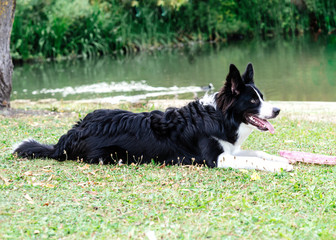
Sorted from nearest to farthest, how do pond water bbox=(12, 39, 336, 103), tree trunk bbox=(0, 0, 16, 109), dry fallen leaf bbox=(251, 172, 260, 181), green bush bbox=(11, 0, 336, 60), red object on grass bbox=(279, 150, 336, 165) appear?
dry fallen leaf bbox=(251, 172, 260, 181) → red object on grass bbox=(279, 150, 336, 165) → tree trunk bbox=(0, 0, 16, 109) → pond water bbox=(12, 39, 336, 103) → green bush bbox=(11, 0, 336, 60)

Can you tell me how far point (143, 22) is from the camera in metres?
37.9

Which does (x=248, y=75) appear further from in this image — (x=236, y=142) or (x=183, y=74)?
(x=183, y=74)

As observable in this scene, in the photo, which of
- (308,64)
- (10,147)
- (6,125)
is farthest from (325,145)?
(308,64)

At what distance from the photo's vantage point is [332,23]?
134 ft

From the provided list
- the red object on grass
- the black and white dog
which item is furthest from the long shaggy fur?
the red object on grass

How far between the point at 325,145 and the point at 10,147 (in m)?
5.77

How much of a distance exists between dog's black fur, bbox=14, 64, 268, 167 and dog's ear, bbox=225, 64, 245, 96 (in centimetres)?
5

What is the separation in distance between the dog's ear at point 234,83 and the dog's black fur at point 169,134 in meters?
0.05

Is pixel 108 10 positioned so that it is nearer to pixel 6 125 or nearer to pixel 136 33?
pixel 136 33

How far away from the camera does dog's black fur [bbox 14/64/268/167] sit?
6.78m

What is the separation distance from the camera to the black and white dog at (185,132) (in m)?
6.71

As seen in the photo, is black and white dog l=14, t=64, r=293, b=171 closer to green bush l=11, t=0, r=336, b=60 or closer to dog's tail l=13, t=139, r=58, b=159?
dog's tail l=13, t=139, r=58, b=159

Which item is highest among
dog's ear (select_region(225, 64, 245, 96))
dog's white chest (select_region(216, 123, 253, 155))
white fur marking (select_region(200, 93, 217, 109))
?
dog's ear (select_region(225, 64, 245, 96))

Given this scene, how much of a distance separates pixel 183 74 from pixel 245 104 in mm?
17620
